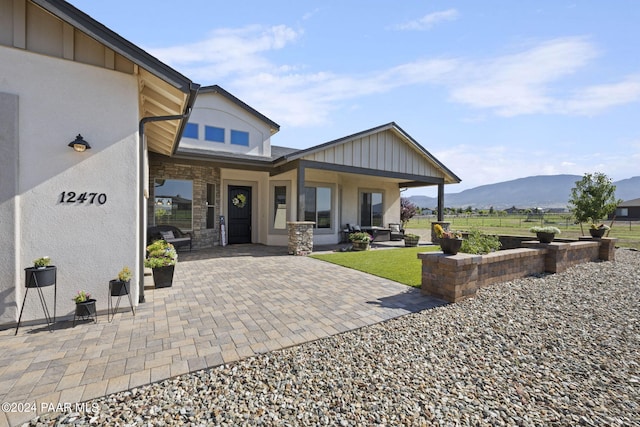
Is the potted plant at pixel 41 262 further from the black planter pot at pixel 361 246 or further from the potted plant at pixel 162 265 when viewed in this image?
the black planter pot at pixel 361 246

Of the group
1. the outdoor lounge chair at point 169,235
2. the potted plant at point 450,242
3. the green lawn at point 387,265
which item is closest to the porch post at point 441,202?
the green lawn at point 387,265

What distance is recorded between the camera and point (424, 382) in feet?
8.00

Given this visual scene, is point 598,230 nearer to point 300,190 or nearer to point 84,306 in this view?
point 300,190

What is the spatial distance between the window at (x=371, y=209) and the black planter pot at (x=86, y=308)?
1145 centimetres

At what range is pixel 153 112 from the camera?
564cm

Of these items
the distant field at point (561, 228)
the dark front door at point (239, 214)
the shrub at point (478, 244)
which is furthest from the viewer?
the distant field at point (561, 228)

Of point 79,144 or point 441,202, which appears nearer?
point 79,144

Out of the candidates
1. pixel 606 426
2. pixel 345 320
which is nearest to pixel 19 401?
pixel 345 320

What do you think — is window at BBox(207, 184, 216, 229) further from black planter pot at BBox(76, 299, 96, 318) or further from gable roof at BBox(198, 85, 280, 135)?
black planter pot at BBox(76, 299, 96, 318)

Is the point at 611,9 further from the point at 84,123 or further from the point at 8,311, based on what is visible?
the point at 8,311

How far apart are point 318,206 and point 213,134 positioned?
5290mm

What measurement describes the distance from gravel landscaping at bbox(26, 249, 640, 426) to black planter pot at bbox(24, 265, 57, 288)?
196cm

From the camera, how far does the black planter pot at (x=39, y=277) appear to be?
3193 millimetres

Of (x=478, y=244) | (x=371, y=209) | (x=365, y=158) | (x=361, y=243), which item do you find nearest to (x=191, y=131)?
(x=365, y=158)
